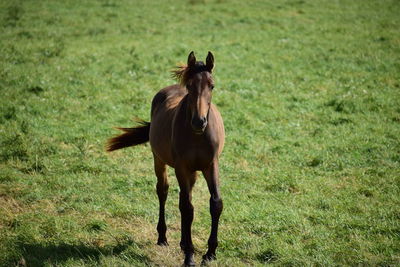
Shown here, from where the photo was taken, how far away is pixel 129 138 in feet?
26.6

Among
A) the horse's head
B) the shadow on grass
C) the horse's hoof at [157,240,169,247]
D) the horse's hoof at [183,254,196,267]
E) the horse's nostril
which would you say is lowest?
the horse's hoof at [157,240,169,247]

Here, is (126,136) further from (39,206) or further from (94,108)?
(94,108)

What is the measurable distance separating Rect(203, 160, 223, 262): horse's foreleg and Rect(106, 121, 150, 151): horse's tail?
2.26m

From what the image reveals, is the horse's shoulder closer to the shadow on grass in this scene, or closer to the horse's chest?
the horse's chest

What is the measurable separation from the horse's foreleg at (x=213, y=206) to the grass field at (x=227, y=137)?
0.27 meters

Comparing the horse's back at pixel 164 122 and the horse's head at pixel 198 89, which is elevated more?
the horse's head at pixel 198 89

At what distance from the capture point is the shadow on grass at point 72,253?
20.3ft

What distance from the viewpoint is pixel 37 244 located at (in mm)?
6699

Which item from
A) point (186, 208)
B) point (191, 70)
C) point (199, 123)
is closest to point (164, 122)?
point (191, 70)

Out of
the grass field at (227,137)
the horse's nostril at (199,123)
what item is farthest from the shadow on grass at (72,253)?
the horse's nostril at (199,123)

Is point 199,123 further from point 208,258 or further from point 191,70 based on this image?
point 208,258

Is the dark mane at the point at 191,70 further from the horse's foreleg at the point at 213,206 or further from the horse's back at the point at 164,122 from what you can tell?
the horse's foreleg at the point at 213,206

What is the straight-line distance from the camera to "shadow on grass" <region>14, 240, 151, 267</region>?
6195 millimetres

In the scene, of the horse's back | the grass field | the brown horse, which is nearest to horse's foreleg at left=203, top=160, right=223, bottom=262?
the brown horse
